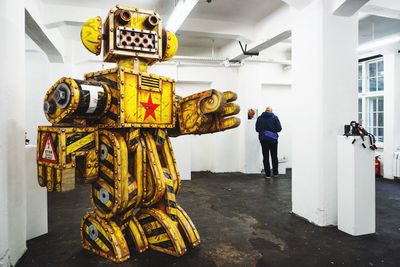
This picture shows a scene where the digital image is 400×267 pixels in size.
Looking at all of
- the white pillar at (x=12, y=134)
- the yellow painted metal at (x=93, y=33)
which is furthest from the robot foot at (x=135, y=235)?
the yellow painted metal at (x=93, y=33)

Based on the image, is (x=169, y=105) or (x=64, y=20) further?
(x=64, y=20)

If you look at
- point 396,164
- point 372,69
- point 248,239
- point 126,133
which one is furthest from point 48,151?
point 372,69

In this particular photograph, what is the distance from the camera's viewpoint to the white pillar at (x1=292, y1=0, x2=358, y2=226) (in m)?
3.21

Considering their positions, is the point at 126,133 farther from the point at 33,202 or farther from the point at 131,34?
the point at 33,202

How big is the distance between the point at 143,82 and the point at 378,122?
7.22 meters

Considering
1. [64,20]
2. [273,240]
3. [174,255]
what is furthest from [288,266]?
[64,20]

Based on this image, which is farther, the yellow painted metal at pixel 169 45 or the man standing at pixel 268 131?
the man standing at pixel 268 131

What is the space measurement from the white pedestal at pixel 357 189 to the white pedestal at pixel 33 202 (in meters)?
3.17

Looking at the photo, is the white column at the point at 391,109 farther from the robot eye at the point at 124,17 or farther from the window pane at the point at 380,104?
the robot eye at the point at 124,17

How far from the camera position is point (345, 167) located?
304cm

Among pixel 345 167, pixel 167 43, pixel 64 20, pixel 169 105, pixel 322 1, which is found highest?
pixel 64 20

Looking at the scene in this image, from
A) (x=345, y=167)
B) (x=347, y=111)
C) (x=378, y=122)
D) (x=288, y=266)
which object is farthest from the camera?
(x=378, y=122)

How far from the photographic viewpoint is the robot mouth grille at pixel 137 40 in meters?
2.34

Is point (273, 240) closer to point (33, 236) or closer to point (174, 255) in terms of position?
point (174, 255)
